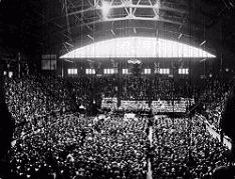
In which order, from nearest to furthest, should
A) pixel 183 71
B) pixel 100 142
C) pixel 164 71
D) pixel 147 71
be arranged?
pixel 100 142 < pixel 183 71 < pixel 164 71 < pixel 147 71

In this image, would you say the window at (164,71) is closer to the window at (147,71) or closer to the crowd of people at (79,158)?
the window at (147,71)

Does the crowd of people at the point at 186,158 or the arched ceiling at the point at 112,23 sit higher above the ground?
the arched ceiling at the point at 112,23

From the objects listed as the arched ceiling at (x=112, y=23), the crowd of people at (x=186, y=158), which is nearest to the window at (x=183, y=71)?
the arched ceiling at (x=112, y=23)

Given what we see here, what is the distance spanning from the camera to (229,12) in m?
30.1

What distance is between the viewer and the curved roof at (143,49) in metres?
35.9

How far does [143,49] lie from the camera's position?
119 feet

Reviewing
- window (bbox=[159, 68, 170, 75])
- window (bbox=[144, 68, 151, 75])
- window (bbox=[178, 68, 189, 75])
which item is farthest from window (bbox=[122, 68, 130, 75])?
window (bbox=[178, 68, 189, 75])

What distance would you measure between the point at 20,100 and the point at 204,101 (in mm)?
19828

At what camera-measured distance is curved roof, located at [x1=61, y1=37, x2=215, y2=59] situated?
3592 centimetres

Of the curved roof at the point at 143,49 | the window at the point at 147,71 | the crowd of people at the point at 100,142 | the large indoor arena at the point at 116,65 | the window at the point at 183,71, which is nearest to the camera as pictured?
the crowd of people at the point at 100,142

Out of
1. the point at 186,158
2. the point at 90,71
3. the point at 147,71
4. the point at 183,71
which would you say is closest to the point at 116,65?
the point at 90,71

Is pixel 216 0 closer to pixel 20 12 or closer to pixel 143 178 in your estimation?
pixel 20 12

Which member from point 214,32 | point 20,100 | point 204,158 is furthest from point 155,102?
point 204,158

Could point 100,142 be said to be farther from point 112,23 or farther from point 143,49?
point 112,23
